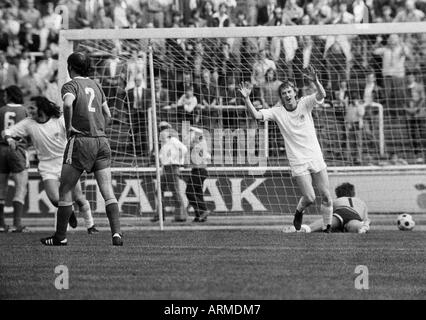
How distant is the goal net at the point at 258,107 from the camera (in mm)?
19906

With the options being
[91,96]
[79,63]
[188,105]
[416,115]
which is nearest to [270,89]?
[188,105]

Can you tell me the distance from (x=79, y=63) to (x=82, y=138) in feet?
3.15

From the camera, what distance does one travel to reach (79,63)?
12.5 meters

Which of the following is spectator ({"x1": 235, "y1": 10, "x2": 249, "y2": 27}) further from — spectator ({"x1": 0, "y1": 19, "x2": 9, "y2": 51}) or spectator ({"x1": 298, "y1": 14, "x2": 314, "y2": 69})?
spectator ({"x1": 0, "y1": 19, "x2": 9, "y2": 51})

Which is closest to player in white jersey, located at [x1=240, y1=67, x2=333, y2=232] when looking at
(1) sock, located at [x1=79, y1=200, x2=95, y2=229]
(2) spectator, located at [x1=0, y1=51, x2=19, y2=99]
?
(1) sock, located at [x1=79, y1=200, x2=95, y2=229]

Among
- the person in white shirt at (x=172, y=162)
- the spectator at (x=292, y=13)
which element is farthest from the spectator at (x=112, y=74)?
the spectator at (x=292, y=13)

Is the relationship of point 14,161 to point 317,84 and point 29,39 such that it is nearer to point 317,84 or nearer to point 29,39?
point 317,84

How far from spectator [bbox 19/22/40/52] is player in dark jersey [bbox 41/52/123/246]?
44.4ft

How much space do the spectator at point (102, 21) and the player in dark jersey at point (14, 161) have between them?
7475 mm

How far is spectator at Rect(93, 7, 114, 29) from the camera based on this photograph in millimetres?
25141

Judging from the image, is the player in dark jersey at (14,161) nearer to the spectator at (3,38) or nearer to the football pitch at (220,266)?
the football pitch at (220,266)

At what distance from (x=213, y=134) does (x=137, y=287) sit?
37.7ft

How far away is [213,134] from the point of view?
20.0 m

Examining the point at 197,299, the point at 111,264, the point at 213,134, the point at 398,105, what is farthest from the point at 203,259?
the point at 398,105
